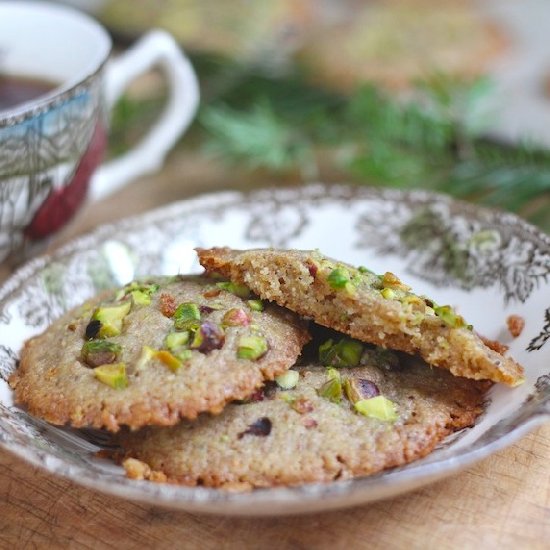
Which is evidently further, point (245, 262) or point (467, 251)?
point (467, 251)

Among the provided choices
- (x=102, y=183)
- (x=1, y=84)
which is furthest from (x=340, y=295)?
(x=1, y=84)

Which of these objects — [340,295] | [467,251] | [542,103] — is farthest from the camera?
[542,103]

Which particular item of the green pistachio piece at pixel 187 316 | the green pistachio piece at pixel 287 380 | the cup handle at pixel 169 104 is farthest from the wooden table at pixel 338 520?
the cup handle at pixel 169 104

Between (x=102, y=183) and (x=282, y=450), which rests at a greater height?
(x=282, y=450)

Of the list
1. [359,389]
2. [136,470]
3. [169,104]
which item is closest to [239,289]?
[359,389]

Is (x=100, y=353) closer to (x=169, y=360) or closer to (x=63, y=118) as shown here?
(x=169, y=360)

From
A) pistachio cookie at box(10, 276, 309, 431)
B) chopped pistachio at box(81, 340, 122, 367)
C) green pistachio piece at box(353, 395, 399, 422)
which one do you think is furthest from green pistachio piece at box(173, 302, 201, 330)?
green pistachio piece at box(353, 395, 399, 422)

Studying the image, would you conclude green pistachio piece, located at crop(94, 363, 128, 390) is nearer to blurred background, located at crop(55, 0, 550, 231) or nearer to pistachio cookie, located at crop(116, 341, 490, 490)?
pistachio cookie, located at crop(116, 341, 490, 490)

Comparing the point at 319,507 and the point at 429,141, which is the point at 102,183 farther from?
the point at 319,507
